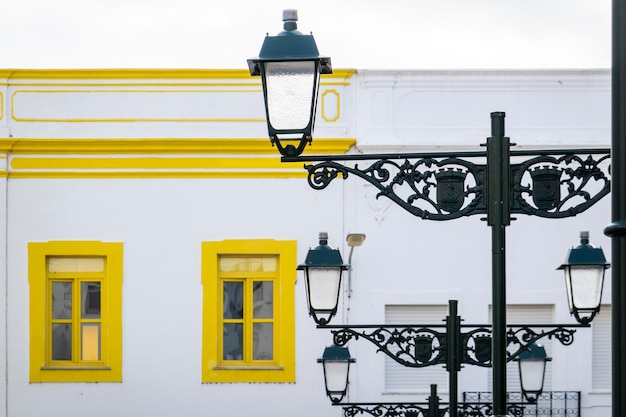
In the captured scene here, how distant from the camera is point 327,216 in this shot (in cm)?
1881

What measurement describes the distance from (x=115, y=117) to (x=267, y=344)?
11.3 ft

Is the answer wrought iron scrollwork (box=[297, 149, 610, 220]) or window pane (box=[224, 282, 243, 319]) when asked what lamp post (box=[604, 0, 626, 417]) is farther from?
window pane (box=[224, 282, 243, 319])

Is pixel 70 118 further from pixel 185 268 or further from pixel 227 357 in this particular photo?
pixel 227 357

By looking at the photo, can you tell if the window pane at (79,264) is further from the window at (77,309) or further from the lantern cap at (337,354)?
the lantern cap at (337,354)

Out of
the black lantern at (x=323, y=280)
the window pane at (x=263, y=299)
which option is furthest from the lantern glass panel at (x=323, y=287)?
the window pane at (x=263, y=299)

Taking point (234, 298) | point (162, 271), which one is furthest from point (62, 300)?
point (234, 298)

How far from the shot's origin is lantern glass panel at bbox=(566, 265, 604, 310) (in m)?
12.0

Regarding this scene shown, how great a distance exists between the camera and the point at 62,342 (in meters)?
19.0

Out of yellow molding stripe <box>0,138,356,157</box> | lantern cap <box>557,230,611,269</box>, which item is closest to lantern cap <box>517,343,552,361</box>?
lantern cap <box>557,230,611,269</box>

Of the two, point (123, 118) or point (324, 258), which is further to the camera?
point (123, 118)

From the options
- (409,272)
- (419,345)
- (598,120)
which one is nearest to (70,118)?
(409,272)

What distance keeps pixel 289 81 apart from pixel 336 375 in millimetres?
7847

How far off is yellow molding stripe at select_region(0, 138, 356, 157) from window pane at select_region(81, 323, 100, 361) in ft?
7.25

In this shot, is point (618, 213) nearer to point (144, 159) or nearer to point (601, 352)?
point (601, 352)
